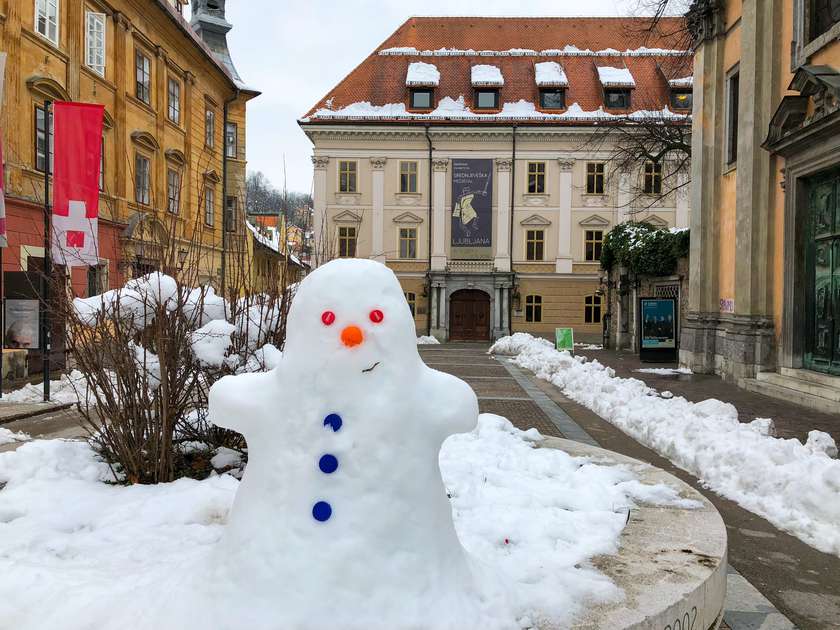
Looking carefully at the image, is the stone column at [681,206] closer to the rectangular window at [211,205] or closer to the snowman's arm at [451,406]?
the rectangular window at [211,205]

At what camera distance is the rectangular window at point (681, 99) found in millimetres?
31922

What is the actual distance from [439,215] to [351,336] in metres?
30.0

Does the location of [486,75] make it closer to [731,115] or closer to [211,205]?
[211,205]

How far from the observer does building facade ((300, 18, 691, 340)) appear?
3125 cm

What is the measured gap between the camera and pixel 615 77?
32.3 m

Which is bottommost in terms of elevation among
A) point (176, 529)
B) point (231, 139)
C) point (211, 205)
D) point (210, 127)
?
point (176, 529)

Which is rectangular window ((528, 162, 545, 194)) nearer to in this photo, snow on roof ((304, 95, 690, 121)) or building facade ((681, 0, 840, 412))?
snow on roof ((304, 95, 690, 121))

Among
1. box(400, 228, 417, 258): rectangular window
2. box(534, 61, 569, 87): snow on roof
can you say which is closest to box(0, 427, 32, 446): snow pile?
box(400, 228, 417, 258): rectangular window

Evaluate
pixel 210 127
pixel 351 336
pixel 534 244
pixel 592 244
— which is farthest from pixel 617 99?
pixel 351 336

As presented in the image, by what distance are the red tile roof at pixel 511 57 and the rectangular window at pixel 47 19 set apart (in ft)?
54.4

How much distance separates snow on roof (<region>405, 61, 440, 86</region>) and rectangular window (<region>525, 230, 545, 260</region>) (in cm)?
922

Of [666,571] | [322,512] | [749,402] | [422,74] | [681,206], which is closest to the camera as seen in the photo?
[322,512]

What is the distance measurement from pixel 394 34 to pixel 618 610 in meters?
37.0

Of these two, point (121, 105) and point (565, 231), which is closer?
point (121, 105)
